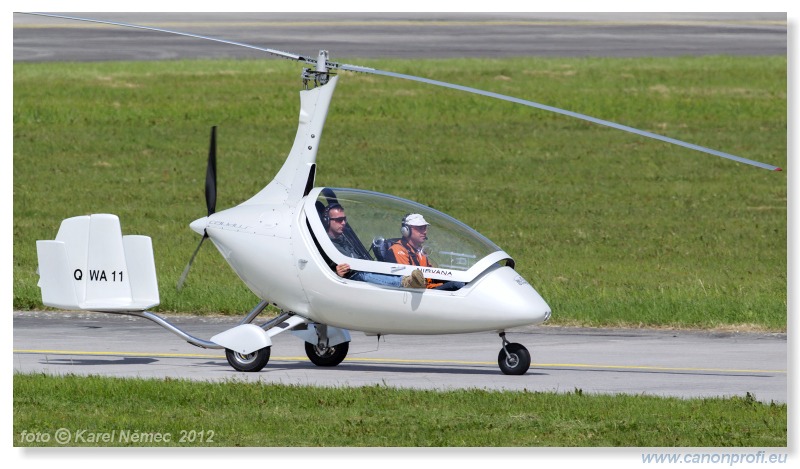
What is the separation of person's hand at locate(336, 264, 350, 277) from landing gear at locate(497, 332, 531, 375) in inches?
70.5

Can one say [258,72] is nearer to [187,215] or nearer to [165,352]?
[187,215]

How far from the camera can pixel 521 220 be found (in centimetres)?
2727

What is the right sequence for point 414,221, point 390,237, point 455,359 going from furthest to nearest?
point 455,359, point 390,237, point 414,221

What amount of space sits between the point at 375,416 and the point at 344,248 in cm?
259

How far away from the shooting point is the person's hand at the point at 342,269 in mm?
14180

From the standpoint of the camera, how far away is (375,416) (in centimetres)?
1221

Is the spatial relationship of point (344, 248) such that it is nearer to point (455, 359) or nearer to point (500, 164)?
point (455, 359)

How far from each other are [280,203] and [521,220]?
12.9 m

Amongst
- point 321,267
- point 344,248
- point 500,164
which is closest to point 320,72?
point 344,248

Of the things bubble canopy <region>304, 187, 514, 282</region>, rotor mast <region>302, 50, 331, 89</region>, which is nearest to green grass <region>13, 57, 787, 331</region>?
bubble canopy <region>304, 187, 514, 282</region>

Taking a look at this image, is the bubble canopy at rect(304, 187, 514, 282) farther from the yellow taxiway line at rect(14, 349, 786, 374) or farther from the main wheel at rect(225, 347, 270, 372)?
the yellow taxiway line at rect(14, 349, 786, 374)

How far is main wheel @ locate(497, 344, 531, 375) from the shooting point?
47.7 feet

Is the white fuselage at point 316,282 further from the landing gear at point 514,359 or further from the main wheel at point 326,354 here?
the main wheel at point 326,354

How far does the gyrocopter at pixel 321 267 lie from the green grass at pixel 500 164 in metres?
4.26
